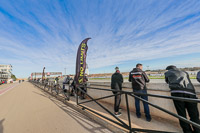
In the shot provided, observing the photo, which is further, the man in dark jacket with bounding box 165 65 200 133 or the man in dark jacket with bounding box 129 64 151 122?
the man in dark jacket with bounding box 129 64 151 122

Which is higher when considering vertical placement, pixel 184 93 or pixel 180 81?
pixel 180 81

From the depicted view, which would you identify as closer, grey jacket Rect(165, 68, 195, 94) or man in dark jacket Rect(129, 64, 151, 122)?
grey jacket Rect(165, 68, 195, 94)

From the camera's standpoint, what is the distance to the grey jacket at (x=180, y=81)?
6.15 ft

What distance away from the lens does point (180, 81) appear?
6.32 ft

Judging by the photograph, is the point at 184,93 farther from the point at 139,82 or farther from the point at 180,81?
the point at 139,82

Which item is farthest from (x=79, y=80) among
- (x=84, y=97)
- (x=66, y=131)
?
(x=66, y=131)

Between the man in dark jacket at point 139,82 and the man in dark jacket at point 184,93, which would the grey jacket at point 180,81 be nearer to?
the man in dark jacket at point 184,93

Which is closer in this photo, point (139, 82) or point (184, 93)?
point (184, 93)

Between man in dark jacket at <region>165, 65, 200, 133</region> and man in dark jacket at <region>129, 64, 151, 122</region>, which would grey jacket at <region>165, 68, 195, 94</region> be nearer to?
man in dark jacket at <region>165, 65, 200, 133</region>

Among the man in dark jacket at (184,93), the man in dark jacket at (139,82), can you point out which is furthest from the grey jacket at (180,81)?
the man in dark jacket at (139,82)

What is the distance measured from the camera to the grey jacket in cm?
188

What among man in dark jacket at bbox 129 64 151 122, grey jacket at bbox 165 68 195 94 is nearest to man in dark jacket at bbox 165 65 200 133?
grey jacket at bbox 165 68 195 94

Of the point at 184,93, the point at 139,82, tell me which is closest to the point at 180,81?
the point at 184,93

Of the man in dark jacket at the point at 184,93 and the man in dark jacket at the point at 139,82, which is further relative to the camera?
the man in dark jacket at the point at 139,82
